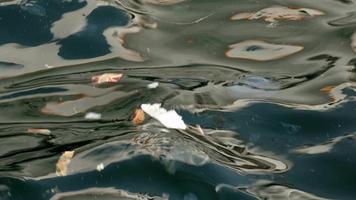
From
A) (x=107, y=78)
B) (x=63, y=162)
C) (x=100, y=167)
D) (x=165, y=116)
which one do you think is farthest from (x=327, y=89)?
(x=63, y=162)

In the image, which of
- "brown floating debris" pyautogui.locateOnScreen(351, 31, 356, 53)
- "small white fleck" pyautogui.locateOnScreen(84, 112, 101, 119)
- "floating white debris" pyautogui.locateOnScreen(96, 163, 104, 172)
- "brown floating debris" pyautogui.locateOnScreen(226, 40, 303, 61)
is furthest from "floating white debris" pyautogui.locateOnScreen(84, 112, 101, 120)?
"brown floating debris" pyautogui.locateOnScreen(351, 31, 356, 53)

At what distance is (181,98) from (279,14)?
1034 millimetres

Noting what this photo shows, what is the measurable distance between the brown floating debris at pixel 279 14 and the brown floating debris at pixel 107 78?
0.86 m

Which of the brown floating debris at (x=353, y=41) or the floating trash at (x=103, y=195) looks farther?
the brown floating debris at (x=353, y=41)

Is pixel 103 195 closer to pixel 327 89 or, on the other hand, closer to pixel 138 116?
pixel 138 116

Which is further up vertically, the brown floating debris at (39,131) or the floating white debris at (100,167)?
the floating white debris at (100,167)

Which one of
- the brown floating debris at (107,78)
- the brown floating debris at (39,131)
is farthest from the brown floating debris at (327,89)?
the brown floating debris at (39,131)

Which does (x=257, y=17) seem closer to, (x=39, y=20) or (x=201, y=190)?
(x=39, y=20)

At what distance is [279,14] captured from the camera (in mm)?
4164

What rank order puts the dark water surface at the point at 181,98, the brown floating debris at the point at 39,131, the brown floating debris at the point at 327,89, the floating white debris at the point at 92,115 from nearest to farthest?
the dark water surface at the point at 181,98, the brown floating debris at the point at 39,131, the floating white debris at the point at 92,115, the brown floating debris at the point at 327,89

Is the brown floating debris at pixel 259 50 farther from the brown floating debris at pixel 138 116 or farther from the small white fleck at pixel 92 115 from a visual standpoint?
the small white fleck at pixel 92 115

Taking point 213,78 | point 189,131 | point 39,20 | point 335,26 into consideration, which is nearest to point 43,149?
point 189,131

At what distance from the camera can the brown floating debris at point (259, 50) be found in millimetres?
3797

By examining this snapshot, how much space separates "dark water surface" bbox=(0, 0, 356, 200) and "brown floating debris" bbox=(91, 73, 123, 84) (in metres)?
0.02
